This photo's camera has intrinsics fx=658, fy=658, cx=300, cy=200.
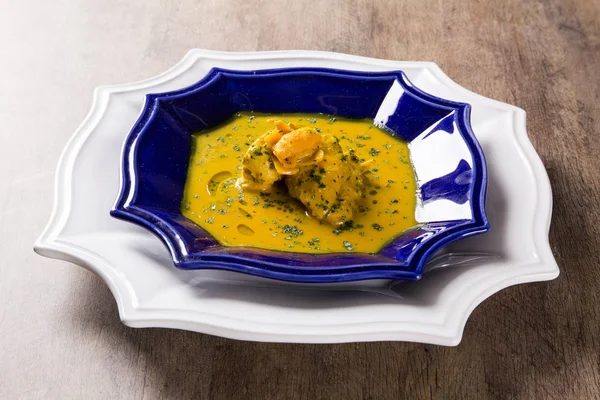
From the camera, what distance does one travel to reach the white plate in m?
1.47

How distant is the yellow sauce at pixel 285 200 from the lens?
5.87 ft

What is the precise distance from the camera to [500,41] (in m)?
2.86

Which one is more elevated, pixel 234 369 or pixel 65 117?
pixel 65 117

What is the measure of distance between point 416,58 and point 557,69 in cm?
58

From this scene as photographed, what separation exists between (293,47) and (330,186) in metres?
1.14

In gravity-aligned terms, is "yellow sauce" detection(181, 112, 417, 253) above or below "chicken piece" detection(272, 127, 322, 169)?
below

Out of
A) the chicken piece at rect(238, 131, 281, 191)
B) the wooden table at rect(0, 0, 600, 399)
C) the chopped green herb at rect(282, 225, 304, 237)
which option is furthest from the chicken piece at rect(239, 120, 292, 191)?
the wooden table at rect(0, 0, 600, 399)

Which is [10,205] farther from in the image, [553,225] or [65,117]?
[553,225]

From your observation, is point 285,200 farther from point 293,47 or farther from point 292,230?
point 293,47

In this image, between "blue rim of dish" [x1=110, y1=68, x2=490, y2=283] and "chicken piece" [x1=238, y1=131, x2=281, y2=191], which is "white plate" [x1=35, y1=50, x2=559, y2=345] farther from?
"chicken piece" [x1=238, y1=131, x2=281, y2=191]

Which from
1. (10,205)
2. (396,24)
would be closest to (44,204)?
(10,205)

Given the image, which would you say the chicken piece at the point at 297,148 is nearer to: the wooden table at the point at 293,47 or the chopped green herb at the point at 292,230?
the chopped green herb at the point at 292,230

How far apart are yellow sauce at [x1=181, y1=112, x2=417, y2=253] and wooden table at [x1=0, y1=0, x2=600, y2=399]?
0.29 meters

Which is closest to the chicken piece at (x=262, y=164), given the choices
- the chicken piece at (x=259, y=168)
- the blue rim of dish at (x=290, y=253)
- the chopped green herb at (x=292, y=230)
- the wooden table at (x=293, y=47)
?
the chicken piece at (x=259, y=168)
